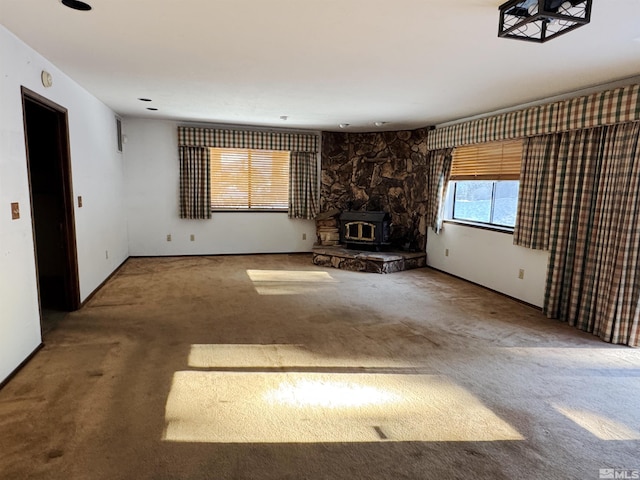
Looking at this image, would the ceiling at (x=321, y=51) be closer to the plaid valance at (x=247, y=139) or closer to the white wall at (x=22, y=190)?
the white wall at (x=22, y=190)

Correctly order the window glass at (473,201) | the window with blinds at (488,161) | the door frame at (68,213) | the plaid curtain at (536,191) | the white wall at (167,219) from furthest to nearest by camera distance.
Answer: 1. the white wall at (167,219)
2. the window glass at (473,201)
3. the window with blinds at (488,161)
4. the plaid curtain at (536,191)
5. the door frame at (68,213)

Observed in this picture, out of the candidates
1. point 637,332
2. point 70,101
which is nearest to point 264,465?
point 637,332

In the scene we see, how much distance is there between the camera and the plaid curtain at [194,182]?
6312 millimetres

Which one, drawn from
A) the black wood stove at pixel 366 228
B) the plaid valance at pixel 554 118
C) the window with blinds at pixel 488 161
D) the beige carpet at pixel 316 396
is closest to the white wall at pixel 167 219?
the black wood stove at pixel 366 228

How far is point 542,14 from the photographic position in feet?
5.77

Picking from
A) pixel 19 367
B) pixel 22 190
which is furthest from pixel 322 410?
pixel 22 190

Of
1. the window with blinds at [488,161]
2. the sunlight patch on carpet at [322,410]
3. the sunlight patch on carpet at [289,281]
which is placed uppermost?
the window with blinds at [488,161]

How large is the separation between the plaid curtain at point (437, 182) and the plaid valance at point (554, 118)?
0.25 m

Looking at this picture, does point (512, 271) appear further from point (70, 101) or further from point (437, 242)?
point (70, 101)

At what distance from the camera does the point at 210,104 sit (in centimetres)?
471

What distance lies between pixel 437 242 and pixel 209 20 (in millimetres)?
4687

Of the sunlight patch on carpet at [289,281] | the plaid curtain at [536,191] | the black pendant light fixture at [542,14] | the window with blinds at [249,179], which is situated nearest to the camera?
the black pendant light fixture at [542,14]

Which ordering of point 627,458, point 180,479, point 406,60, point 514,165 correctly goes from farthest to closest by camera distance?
point 514,165, point 406,60, point 627,458, point 180,479

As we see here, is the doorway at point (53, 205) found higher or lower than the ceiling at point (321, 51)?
lower
